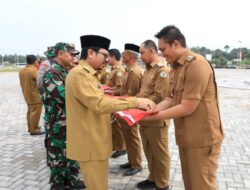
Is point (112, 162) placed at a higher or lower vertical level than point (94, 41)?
lower

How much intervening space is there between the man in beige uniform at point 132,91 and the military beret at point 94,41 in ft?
5.94

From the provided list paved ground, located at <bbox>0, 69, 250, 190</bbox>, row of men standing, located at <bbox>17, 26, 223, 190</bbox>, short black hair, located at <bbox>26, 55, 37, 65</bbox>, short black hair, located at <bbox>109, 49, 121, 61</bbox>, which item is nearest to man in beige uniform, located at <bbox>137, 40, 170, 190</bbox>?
paved ground, located at <bbox>0, 69, 250, 190</bbox>

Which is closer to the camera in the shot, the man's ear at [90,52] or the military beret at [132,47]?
the man's ear at [90,52]

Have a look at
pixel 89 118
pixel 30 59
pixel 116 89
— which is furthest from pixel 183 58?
pixel 30 59

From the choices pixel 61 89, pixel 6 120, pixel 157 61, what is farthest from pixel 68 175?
pixel 6 120

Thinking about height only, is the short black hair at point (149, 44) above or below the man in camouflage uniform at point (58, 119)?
above

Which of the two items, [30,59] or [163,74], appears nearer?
[163,74]

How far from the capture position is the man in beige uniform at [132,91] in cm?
447

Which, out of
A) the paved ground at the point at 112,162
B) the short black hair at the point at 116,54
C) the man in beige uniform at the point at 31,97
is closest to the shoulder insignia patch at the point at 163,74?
the paved ground at the point at 112,162

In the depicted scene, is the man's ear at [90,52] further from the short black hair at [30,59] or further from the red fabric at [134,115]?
the short black hair at [30,59]

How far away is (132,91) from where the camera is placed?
4500 mm

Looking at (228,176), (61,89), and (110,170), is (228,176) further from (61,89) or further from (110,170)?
(61,89)

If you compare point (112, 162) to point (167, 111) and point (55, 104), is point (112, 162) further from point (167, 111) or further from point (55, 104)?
point (167, 111)

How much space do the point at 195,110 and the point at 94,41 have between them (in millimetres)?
1131
